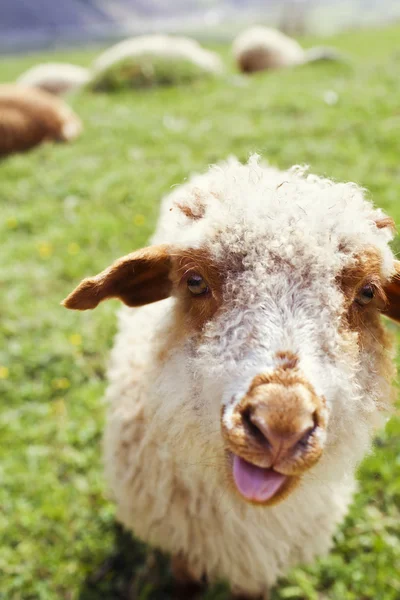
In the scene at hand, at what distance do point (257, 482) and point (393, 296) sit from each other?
986mm

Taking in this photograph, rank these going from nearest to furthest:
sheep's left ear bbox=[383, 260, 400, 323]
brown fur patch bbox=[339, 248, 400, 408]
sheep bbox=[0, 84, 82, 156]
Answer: brown fur patch bbox=[339, 248, 400, 408] → sheep's left ear bbox=[383, 260, 400, 323] → sheep bbox=[0, 84, 82, 156]

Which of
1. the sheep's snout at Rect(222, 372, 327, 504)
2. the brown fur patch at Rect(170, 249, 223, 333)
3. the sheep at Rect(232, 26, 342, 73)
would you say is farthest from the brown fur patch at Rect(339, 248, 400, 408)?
the sheep at Rect(232, 26, 342, 73)

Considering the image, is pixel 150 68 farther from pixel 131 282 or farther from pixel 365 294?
pixel 365 294

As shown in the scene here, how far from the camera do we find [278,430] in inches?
51.1

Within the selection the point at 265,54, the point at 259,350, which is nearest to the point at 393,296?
the point at 259,350

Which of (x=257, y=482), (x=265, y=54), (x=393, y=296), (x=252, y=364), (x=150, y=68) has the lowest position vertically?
(x=257, y=482)

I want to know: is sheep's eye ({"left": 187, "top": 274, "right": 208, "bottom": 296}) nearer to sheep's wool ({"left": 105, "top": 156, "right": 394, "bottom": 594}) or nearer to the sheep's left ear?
sheep's wool ({"left": 105, "top": 156, "right": 394, "bottom": 594})

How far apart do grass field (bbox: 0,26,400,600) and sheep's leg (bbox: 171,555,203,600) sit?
9cm

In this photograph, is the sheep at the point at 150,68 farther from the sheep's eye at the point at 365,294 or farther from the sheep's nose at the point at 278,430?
the sheep's nose at the point at 278,430

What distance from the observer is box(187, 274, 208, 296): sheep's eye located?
1752 mm

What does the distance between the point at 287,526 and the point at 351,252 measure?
143 centimetres

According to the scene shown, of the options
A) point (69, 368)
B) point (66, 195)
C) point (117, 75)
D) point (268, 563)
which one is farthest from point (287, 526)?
point (117, 75)

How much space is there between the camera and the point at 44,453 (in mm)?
3383

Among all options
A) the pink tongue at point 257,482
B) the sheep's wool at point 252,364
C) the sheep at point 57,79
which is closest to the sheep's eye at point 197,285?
the sheep's wool at point 252,364
